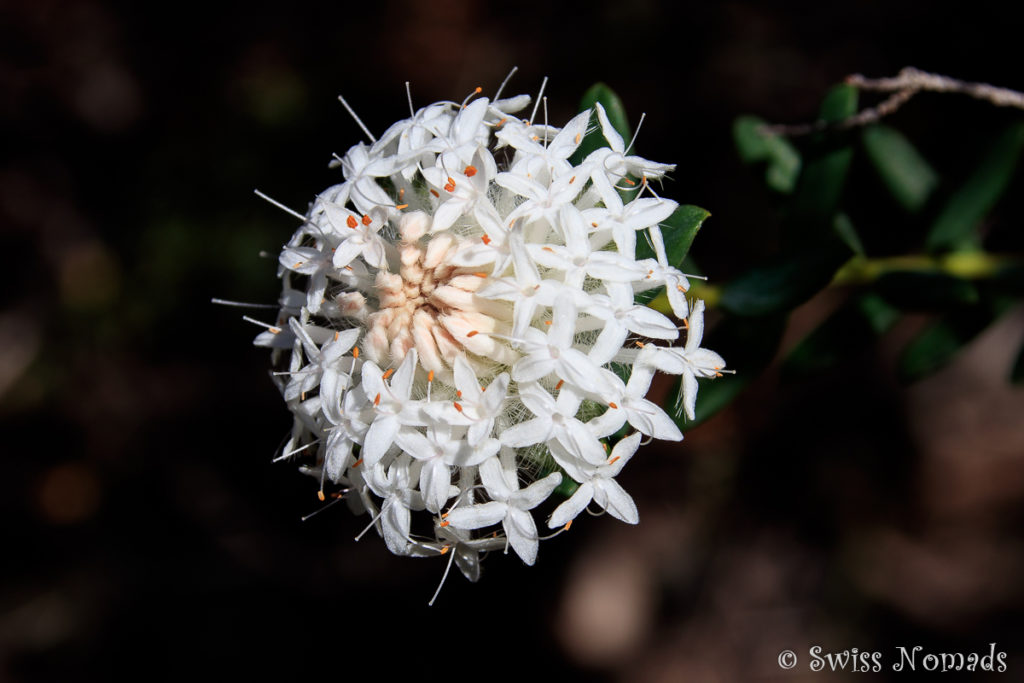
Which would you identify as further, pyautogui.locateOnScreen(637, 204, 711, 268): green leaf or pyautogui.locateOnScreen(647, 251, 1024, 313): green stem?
pyautogui.locateOnScreen(647, 251, 1024, 313): green stem

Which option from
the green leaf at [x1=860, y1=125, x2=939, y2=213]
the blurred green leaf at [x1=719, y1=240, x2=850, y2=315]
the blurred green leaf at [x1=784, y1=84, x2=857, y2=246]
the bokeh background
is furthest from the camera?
the bokeh background

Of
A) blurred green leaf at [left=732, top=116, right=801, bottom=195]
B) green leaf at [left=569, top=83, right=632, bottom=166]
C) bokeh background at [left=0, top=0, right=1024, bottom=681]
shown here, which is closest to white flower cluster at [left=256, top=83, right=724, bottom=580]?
green leaf at [left=569, top=83, right=632, bottom=166]

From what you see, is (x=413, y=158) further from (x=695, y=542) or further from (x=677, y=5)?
(x=695, y=542)

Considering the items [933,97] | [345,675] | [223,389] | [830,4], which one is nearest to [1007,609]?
[933,97]

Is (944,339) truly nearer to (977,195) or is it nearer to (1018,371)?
(1018,371)

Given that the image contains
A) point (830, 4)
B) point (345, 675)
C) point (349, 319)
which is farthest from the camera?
point (345, 675)

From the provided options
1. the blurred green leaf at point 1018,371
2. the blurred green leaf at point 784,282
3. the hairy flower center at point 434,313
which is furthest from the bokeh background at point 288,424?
the hairy flower center at point 434,313

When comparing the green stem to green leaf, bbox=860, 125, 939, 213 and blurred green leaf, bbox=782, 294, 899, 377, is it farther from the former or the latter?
green leaf, bbox=860, 125, 939, 213
